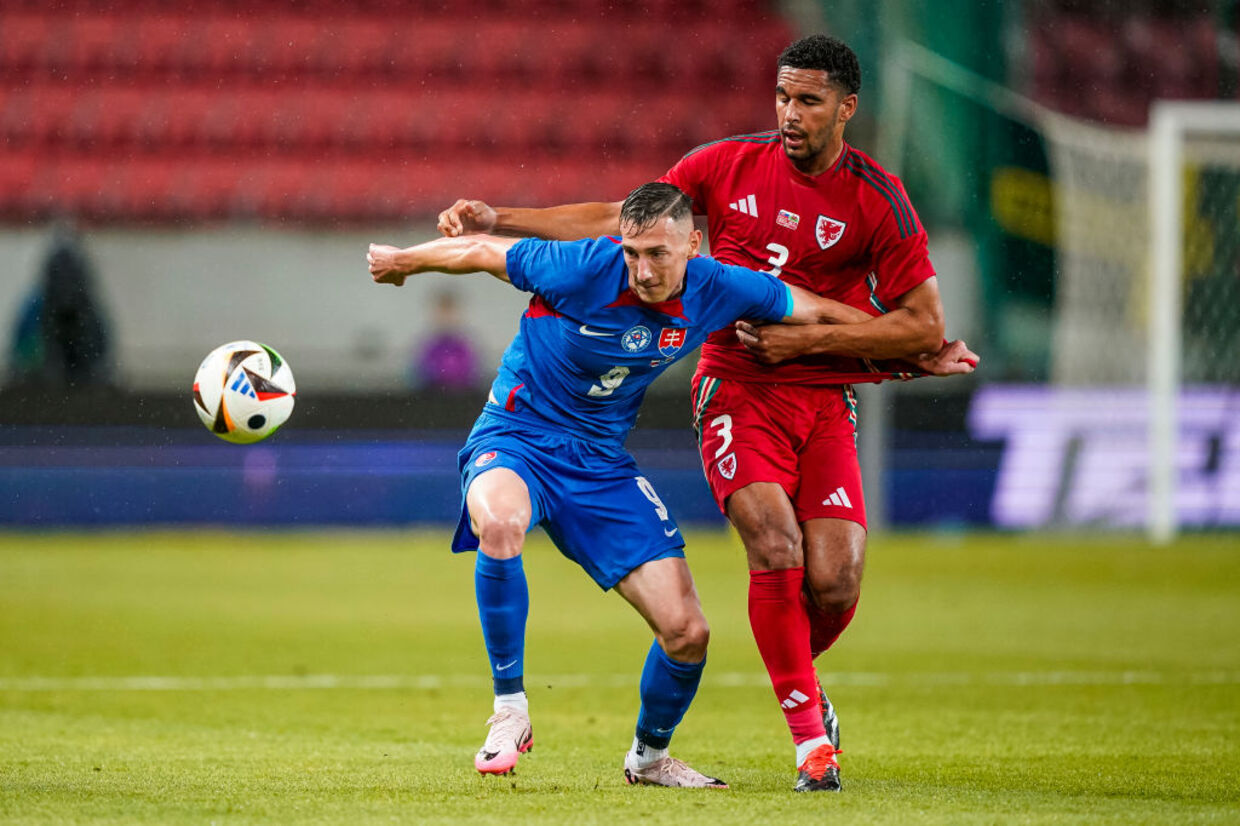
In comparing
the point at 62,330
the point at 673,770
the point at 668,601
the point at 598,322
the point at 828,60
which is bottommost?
the point at 62,330

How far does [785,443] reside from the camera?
5531mm

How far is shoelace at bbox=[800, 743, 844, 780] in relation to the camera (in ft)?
16.5

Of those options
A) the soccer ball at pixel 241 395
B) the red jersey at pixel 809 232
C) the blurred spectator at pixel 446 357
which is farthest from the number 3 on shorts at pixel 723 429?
the blurred spectator at pixel 446 357

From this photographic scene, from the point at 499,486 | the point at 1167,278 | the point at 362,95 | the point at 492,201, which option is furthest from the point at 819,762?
the point at 362,95

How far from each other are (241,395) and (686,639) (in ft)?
5.55

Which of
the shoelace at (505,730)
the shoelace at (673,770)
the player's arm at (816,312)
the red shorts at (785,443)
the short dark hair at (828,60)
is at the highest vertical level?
the short dark hair at (828,60)

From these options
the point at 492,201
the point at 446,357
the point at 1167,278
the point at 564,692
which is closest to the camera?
the point at 564,692

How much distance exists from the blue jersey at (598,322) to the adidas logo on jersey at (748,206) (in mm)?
335

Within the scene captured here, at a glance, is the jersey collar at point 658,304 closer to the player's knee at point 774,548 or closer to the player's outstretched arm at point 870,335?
the player's outstretched arm at point 870,335

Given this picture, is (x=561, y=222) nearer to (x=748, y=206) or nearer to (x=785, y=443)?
(x=748, y=206)

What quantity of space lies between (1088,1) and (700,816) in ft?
41.6

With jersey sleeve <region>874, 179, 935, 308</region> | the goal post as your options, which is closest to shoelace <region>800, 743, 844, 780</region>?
jersey sleeve <region>874, 179, 935, 308</region>

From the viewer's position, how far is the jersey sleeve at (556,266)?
5.19m

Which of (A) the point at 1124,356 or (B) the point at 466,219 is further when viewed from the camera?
(A) the point at 1124,356
